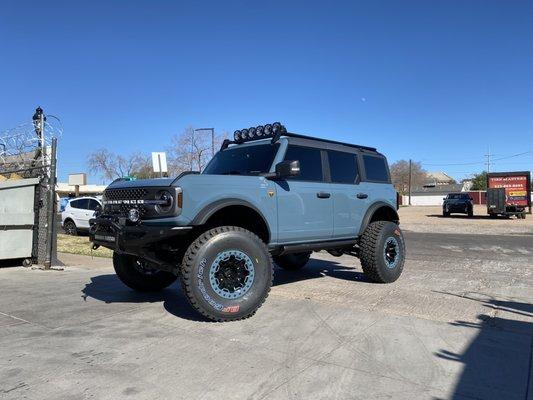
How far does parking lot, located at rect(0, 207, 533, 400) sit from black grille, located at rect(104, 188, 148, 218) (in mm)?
1227

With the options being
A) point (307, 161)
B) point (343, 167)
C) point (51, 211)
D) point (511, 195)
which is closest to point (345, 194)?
point (343, 167)

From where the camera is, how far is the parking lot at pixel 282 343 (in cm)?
367

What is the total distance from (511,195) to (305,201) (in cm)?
3008

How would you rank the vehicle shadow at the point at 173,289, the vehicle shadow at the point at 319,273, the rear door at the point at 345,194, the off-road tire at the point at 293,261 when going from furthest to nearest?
the off-road tire at the point at 293,261
the vehicle shadow at the point at 319,273
the rear door at the point at 345,194
the vehicle shadow at the point at 173,289

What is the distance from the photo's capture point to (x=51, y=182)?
9.73 meters

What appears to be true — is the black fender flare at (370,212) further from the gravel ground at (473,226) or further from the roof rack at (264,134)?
the gravel ground at (473,226)

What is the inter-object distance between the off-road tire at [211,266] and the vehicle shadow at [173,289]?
0.30 metres

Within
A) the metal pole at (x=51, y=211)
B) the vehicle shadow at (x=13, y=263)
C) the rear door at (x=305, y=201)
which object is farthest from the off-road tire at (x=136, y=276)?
the vehicle shadow at (x=13, y=263)

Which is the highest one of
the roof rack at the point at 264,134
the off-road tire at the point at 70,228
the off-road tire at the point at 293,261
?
the roof rack at the point at 264,134

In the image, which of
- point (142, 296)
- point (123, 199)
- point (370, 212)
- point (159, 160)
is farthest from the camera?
point (159, 160)

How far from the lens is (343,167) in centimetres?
775

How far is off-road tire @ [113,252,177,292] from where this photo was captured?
6996 mm

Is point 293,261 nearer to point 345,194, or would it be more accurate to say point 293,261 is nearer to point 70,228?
point 345,194

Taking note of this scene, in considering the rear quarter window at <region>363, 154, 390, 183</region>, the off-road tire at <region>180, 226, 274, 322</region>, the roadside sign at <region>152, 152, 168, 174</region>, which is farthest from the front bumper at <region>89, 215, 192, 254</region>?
the roadside sign at <region>152, 152, 168, 174</region>
